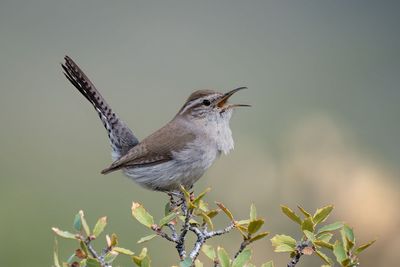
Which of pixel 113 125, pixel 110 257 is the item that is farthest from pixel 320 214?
pixel 113 125

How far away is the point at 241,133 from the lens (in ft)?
18.0

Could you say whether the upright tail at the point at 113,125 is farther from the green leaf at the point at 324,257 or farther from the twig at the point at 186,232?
the green leaf at the point at 324,257

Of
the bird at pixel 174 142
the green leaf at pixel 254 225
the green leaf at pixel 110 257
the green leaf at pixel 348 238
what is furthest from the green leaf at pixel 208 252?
the bird at pixel 174 142

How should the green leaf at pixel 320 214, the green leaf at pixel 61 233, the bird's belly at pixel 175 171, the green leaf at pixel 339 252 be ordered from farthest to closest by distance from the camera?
the bird's belly at pixel 175 171, the green leaf at pixel 320 214, the green leaf at pixel 339 252, the green leaf at pixel 61 233

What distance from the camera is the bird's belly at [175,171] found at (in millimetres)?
3164

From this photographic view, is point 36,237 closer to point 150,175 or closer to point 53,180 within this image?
point 53,180

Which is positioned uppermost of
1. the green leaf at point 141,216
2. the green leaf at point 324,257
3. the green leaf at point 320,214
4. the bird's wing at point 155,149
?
the bird's wing at point 155,149

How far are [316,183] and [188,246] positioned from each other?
0.99 m

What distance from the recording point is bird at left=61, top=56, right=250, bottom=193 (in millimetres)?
3180

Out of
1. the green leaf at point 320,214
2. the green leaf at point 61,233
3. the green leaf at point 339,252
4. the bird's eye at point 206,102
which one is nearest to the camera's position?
the green leaf at point 61,233

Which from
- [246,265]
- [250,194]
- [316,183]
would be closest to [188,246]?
[250,194]

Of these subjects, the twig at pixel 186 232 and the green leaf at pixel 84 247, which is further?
the twig at pixel 186 232

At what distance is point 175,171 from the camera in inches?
125

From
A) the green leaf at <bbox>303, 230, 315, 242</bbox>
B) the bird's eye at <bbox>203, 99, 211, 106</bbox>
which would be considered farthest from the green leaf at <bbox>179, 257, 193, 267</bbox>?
the bird's eye at <bbox>203, 99, 211, 106</bbox>
